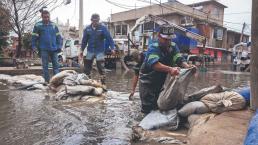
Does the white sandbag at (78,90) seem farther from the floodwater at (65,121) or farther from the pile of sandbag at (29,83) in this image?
the pile of sandbag at (29,83)

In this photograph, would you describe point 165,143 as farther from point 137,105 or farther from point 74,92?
point 74,92

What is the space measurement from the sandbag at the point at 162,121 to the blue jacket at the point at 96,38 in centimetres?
368

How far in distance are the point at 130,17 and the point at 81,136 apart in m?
37.0

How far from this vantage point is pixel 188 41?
77.0 ft

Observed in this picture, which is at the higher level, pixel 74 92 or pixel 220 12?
pixel 220 12

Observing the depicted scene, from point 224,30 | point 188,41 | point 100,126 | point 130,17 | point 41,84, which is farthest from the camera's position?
point 224,30

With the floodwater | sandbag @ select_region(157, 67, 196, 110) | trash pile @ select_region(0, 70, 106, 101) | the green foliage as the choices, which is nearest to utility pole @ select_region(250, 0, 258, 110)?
sandbag @ select_region(157, 67, 196, 110)

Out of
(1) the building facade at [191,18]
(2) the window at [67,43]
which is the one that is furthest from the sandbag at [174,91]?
(1) the building facade at [191,18]

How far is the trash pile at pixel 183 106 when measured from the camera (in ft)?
13.0

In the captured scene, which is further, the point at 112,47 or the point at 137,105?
the point at 112,47

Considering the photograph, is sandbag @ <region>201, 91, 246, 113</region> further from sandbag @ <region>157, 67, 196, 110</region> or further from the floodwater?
the floodwater

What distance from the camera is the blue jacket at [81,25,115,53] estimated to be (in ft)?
24.7

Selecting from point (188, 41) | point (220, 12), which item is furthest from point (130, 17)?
point (188, 41)

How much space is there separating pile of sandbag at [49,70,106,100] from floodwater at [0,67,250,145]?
1.18 feet
